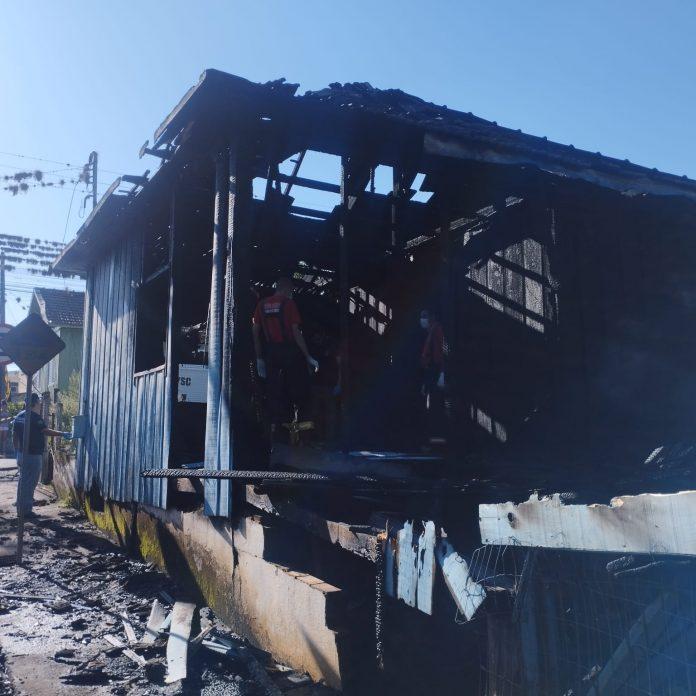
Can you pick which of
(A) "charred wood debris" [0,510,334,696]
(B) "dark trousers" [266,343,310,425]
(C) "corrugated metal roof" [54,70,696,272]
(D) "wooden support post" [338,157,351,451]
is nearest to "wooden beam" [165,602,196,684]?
(A) "charred wood debris" [0,510,334,696]

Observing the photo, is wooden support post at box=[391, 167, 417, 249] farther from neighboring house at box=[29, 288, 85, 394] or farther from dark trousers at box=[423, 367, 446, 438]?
neighboring house at box=[29, 288, 85, 394]

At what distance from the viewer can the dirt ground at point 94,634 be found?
536cm

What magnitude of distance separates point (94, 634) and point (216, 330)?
10.6 feet

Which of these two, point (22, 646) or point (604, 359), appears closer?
point (22, 646)

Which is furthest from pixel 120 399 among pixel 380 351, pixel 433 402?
pixel 433 402

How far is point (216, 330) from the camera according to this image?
7.34 metres

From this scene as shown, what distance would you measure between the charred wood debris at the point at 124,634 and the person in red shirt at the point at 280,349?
2264mm

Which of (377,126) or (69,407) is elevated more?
(377,126)

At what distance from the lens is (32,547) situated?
34.9ft

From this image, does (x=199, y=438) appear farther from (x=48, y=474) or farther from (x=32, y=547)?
(x=48, y=474)

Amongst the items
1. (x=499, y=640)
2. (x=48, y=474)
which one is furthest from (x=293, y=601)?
(x=48, y=474)

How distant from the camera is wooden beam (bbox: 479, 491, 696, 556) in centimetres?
212

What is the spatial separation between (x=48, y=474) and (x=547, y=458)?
14816mm

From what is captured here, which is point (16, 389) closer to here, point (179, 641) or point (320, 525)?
point (179, 641)
